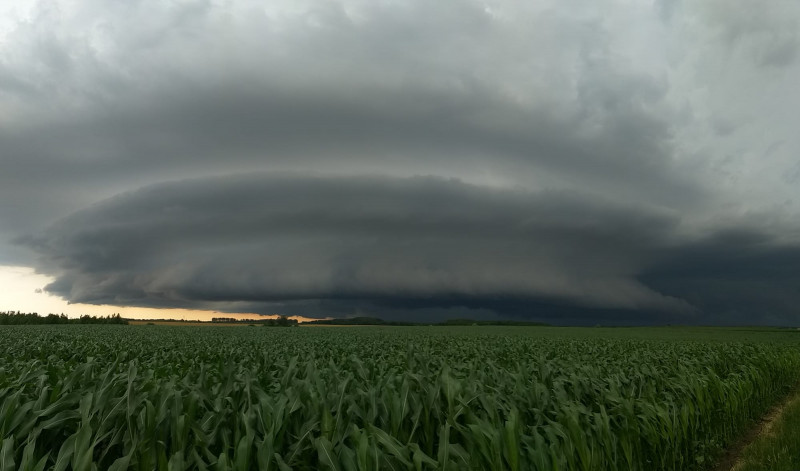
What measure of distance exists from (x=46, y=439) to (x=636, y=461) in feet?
24.7

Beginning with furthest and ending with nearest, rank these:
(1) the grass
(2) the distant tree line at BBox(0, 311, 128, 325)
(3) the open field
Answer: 1. (2) the distant tree line at BBox(0, 311, 128, 325)
2. (1) the grass
3. (3) the open field

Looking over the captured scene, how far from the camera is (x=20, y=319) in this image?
101 meters

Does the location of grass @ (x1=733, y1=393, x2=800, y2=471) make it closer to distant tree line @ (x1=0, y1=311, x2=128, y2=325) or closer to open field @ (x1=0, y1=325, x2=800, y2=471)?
open field @ (x1=0, y1=325, x2=800, y2=471)

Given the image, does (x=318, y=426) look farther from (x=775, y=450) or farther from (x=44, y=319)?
(x=44, y=319)

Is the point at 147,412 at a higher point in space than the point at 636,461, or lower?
higher

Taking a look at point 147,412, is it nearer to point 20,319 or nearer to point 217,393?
point 217,393

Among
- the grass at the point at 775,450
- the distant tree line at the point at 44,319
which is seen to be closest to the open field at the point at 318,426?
the grass at the point at 775,450

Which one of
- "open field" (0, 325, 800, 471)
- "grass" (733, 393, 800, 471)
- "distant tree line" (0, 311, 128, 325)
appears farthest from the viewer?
"distant tree line" (0, 311, 128, 325)

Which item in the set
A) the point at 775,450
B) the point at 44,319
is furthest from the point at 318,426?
the point at 44,319

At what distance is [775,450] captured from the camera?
409 inches

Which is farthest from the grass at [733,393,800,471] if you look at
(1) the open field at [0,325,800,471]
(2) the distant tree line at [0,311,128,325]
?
(2) the distant tree line at [0,311,128,325]

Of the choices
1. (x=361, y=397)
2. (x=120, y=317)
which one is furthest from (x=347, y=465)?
(x=120, y=317)

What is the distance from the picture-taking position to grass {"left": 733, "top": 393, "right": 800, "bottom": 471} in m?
9.38

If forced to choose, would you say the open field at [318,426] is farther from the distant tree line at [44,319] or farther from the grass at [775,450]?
the distant tree line at [44,319]
